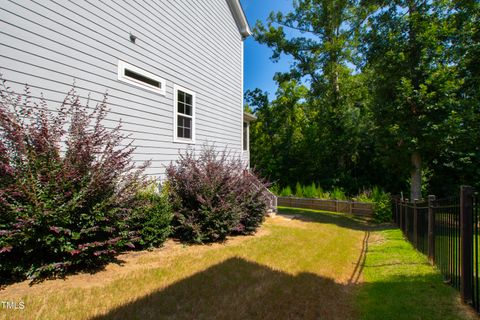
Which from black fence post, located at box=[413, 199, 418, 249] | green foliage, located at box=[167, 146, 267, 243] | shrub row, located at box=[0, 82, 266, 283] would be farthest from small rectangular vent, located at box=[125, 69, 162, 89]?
black fence post, located at box=[413, 199, 418, 249]

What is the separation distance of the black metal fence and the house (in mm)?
5990

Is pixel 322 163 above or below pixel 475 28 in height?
below

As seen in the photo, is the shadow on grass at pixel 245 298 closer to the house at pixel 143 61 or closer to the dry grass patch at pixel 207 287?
the dry grass patch at pixel 207 287

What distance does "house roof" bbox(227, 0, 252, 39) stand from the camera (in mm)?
10742

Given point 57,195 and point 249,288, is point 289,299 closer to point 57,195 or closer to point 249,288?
point 249,288

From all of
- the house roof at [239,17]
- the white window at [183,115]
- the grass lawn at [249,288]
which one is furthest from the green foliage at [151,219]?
the house roof at [239,17]

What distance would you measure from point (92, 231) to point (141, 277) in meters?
1.08

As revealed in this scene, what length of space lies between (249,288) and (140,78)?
17.9ft

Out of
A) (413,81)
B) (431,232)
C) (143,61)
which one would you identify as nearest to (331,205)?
(413,81)

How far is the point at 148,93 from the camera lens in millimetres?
6734

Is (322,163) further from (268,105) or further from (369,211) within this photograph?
(268,105)

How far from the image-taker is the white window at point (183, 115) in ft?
25.0

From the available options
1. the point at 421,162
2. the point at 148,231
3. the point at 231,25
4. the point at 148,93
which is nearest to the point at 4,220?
the point at 148,231

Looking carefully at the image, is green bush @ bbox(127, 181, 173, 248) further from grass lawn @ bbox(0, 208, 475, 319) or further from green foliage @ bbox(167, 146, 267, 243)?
green foliage @ bbox(167, 146, 267, 243)
